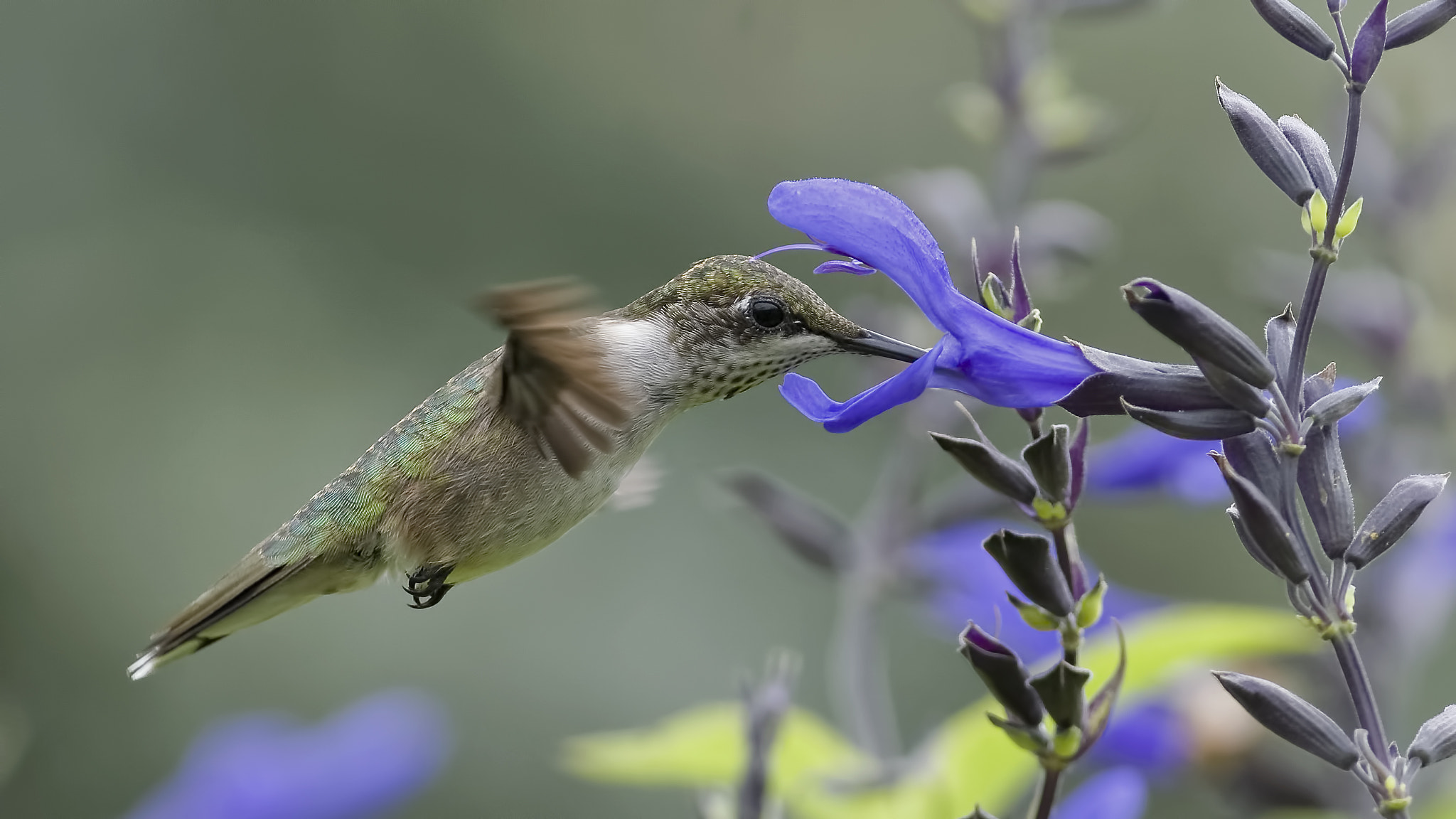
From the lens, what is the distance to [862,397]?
1.13 m

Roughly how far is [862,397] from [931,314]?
0.10 m

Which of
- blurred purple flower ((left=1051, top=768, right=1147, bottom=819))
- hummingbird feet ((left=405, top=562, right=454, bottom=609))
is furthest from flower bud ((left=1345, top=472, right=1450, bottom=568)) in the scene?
hummingbird feet ((left=405, top=562, right=454, bottom=609))

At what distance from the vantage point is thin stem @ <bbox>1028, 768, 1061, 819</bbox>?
959 mm

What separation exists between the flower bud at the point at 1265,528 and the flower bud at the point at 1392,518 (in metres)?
0.06

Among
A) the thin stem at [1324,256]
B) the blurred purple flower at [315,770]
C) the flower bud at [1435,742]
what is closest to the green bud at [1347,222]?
the thin stem at [1324,256]

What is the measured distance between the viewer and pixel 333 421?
4898 millimetres

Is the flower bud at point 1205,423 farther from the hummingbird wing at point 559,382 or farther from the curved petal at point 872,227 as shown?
the hummingbird wing at point 559,382

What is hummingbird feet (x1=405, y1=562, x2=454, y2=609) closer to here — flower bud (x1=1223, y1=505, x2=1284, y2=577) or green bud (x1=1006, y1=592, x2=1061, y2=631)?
green bud (x1=1006, y1=592, x2=1061, y2=631)

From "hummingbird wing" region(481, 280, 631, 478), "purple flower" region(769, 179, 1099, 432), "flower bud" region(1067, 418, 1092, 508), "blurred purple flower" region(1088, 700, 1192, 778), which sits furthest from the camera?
"blurred purple flower" region(1088, 700, 1192, 778)

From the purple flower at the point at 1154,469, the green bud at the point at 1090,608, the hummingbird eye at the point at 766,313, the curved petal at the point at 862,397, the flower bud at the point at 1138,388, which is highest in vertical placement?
the hummingbird eye at the point at 766,313

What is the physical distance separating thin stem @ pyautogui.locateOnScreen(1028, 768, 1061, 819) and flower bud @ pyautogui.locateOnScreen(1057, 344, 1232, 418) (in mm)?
262

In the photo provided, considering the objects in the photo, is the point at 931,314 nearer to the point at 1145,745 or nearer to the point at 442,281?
the point at 1145,745

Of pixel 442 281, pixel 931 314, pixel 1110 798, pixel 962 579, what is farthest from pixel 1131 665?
pixel 442 281

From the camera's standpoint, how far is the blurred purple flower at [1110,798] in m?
1.20
